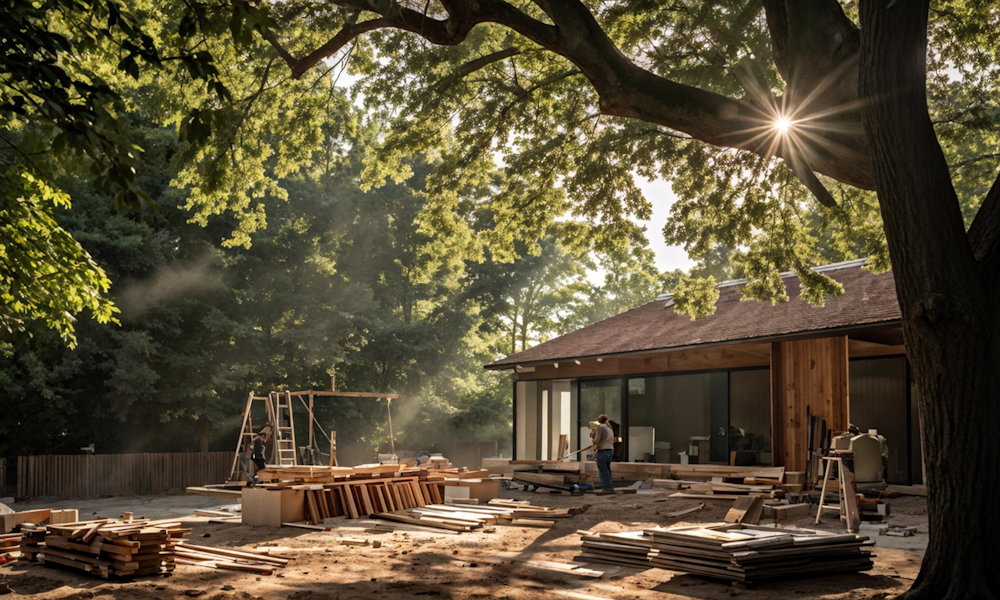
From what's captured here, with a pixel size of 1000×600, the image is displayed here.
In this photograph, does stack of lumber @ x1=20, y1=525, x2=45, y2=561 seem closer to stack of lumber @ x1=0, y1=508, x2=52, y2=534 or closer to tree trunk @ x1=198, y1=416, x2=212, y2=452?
stack of lumber @ x1=0, y1=508, x2=52, y2=534

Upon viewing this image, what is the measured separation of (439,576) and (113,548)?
3363 mm

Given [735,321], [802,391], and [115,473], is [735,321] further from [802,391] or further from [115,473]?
[115,473]

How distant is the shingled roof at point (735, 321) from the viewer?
17453mm

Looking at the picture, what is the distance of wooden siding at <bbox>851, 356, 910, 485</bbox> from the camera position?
2111 centimetres

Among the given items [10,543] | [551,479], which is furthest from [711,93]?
[551,479]

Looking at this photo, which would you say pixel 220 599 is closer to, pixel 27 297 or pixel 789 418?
pixel 27 297

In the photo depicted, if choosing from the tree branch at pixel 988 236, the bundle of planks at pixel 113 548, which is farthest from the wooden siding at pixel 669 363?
the bundle of planks at pixel 113 548

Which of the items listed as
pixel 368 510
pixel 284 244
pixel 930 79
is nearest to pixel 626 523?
pixel 368 510

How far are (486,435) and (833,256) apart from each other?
19.2 m

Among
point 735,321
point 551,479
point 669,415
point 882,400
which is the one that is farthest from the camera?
point 669,415

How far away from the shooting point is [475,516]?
44.9ft

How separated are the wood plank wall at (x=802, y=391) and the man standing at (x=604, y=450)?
353cm

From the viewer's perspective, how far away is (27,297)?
42.1 feet

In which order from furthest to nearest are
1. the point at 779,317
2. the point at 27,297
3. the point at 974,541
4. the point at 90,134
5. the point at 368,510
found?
the point at 779,317
the point at 368,510
the point at 27,297
the point at 974,541
the point at 90,134
